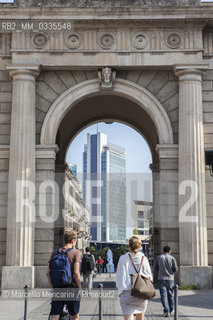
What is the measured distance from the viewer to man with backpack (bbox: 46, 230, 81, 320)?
9500mm

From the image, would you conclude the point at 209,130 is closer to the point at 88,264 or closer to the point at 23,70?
the point at 88,264

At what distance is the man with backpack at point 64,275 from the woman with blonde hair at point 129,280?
964 mm

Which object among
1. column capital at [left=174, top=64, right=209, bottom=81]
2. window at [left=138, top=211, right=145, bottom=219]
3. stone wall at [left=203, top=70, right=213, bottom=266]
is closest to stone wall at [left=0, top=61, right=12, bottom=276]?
column capital at [left=174, top=64, right=209, bottom=81]

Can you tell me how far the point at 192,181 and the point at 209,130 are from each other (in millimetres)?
2465

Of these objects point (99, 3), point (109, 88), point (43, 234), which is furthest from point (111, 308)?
point (99, 3)

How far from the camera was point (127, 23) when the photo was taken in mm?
22828

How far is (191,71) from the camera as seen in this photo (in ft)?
74.0

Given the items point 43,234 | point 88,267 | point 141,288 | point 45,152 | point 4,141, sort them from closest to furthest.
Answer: point 141,288 < point 88,267 < point 43,234 < point 45,152 < point 4,141

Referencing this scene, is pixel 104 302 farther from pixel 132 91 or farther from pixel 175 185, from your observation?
pixel 132 91

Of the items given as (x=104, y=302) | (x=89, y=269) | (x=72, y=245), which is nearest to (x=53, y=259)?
(x=72, y=245)

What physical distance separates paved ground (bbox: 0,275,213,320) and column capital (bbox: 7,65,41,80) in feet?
30.7

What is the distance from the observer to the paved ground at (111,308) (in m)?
13.8

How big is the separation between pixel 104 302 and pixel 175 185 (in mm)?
7095

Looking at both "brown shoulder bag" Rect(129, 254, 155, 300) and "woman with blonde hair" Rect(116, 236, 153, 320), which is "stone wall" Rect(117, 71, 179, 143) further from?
"brown shoulder bag" Rect(129, 254, 155, 300)
